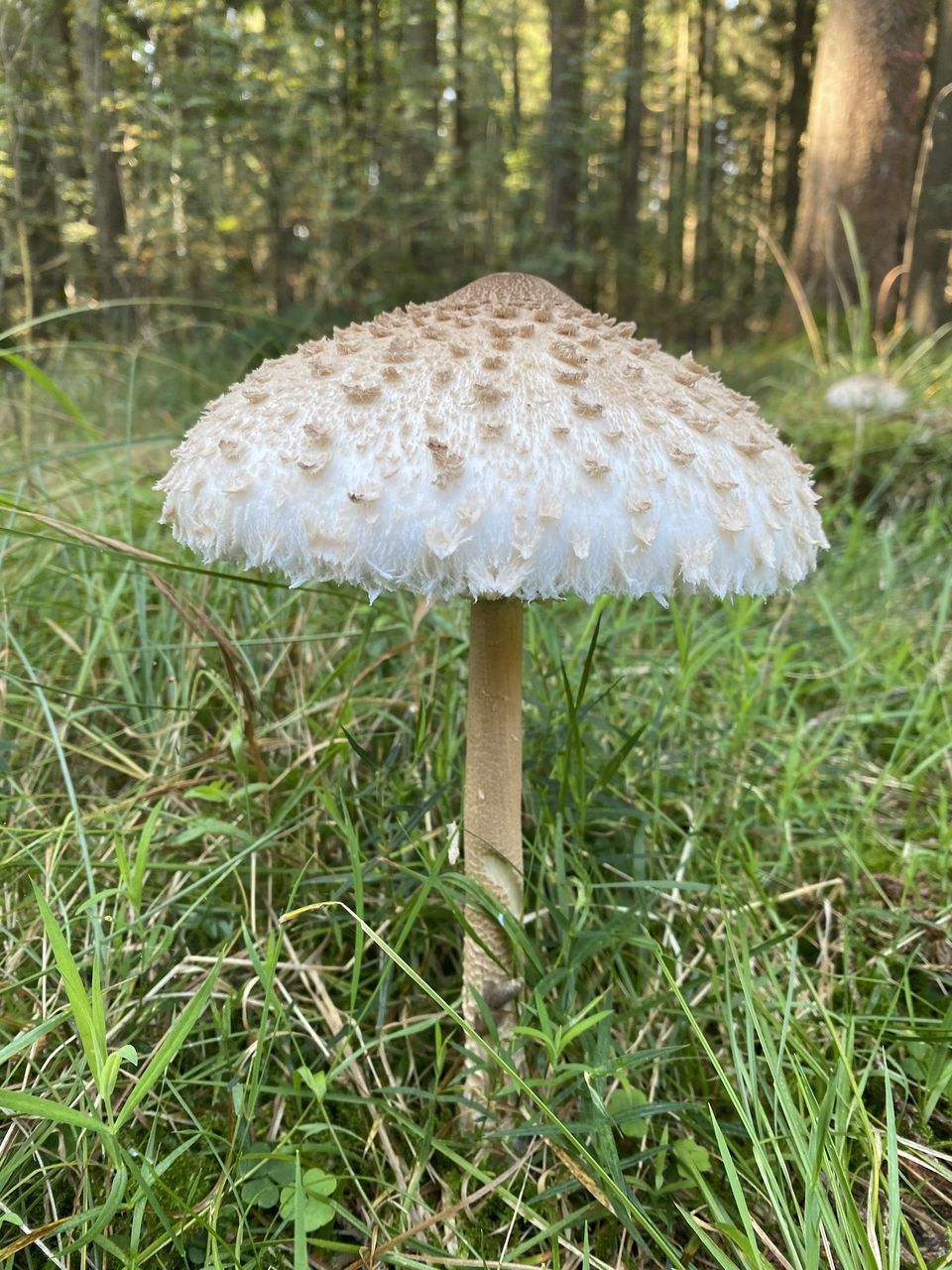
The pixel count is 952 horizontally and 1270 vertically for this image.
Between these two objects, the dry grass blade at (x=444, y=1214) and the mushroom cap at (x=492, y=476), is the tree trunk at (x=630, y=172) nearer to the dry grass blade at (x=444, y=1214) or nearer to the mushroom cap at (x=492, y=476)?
the mushroom cap at (x=492, y=476)

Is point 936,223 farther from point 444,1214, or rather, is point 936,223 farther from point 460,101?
point 444,1214

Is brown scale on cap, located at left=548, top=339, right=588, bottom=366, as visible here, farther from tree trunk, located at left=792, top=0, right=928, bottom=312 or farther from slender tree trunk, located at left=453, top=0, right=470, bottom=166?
slender tree trunk, located at left=453, top=0, right=470, bottom=166

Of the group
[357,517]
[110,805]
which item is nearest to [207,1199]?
[110,805]

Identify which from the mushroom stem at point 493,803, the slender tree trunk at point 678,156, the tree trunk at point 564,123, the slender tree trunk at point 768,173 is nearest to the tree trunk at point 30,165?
the mushroom stem at point 493,803

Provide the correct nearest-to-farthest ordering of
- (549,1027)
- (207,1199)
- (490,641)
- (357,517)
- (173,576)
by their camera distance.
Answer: (357,517) < (207,1199) < (549,1027) < (490,641) < (173,576)

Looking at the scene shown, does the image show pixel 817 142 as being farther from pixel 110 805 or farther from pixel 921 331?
pixel 110 805

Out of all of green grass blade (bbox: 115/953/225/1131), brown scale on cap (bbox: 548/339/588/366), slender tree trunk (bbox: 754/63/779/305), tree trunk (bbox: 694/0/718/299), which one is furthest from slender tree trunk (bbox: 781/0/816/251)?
green grass blade (bbox: 115/953/225/1131)

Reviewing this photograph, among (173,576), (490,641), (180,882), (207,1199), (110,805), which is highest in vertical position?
(490,641)
